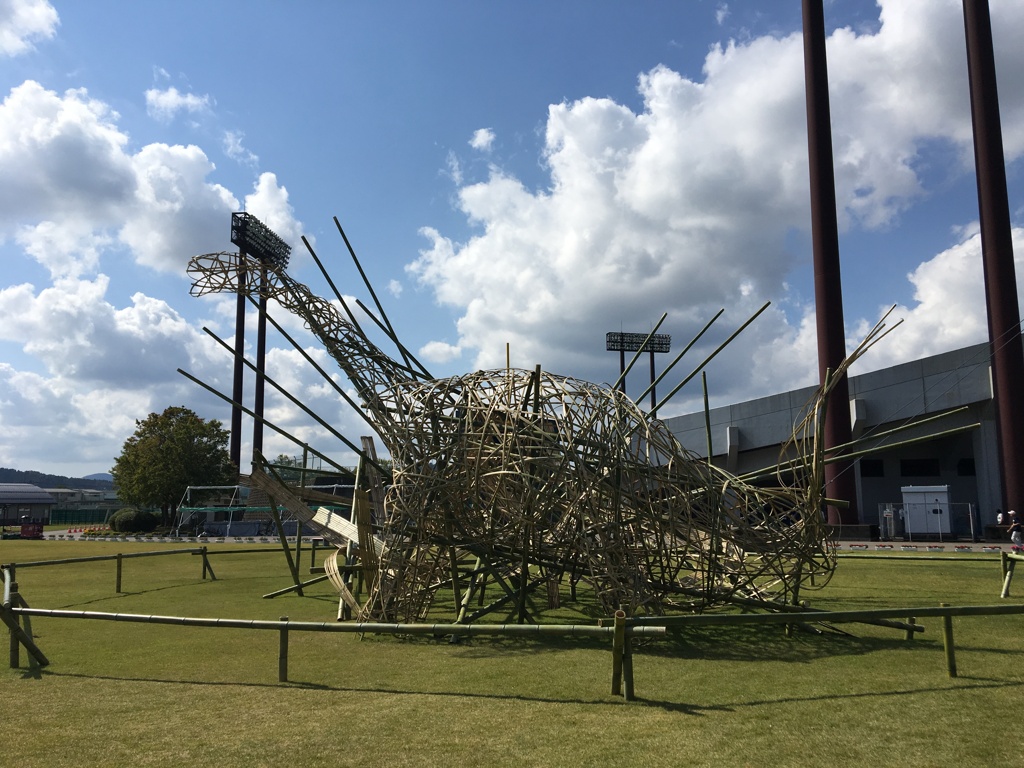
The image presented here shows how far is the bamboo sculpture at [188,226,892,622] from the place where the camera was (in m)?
7.96

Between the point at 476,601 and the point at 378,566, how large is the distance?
3.05 m

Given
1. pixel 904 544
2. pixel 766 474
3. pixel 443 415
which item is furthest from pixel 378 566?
pixel 904 544

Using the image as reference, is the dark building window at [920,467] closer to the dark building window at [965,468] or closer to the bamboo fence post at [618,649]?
the dark building window at [965,468]

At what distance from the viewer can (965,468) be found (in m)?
33.8

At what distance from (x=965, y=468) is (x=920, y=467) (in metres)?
1.81

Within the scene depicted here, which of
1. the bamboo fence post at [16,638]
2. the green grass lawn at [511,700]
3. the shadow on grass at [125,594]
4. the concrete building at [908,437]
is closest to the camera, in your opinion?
the green grass lawn at [511,700]

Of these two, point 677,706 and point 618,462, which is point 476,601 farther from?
point 677,706

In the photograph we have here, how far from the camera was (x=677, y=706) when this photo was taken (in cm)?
548

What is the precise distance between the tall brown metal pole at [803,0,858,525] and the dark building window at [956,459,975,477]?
31.0 feet

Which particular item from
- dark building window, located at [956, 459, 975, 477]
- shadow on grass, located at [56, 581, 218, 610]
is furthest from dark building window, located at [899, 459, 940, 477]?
shadow on grass, located at [56, 581, 218, 610]

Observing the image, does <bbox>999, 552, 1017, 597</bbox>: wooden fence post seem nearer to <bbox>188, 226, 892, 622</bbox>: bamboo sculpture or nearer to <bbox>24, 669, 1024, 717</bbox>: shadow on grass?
<bbox>188, 226, 892, 622</bbox>: bamboo sculpture

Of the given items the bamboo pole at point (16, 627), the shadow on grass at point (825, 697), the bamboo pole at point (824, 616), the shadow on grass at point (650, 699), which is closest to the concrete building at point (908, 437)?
the bamboo pole at point (824, 616)

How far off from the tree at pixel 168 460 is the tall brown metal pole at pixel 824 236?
103 feet

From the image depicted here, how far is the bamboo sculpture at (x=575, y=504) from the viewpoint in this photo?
7957 millimetres
